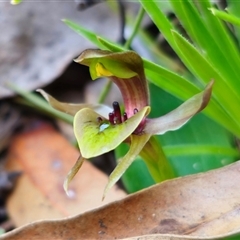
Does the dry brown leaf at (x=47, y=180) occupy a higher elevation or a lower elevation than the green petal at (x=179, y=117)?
lower

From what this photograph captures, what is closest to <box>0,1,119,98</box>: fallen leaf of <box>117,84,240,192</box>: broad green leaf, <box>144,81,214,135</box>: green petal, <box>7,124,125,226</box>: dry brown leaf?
<box>7,124,125,226</box>: dry brown leaf

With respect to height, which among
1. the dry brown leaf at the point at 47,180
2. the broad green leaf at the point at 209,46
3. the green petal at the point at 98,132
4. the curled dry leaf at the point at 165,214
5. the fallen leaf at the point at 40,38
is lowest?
the dry brown leaf at the point at 47,180

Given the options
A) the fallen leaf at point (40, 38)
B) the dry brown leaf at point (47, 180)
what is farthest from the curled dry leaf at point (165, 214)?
the fallen leaf at point (40, 38)

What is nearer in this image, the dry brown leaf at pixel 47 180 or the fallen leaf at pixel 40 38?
the dry brown leaf at pixel 47 180

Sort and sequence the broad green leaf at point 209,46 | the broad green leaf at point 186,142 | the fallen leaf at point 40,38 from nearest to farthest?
the broad green leaf at point 209,46 → the broad green leaf at point 186,142 → the fallen leaf at point 40,38

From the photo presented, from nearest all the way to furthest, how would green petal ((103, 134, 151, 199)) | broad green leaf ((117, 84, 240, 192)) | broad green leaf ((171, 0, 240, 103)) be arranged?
green petal ((103, 134, 151, 199)), broad green leaf ((171, 0, 240, 103)), broad green leaf ((117, 84, 240, 192))

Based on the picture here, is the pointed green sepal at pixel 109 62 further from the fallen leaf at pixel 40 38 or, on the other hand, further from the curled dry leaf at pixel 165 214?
the fallen leaf at pixel 40 38

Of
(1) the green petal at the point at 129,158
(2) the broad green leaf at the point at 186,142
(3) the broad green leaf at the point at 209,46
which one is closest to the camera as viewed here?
(1) the green petal at the point at 129,158

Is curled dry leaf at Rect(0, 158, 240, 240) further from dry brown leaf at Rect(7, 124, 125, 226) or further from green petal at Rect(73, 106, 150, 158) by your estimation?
dry brown leaf at Rect(7, 124, 125, 226)
